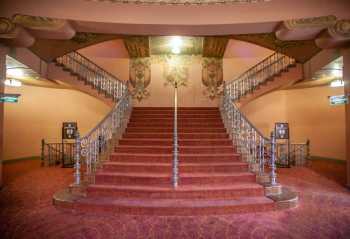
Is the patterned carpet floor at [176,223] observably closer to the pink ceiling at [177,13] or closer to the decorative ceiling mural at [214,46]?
the pink ceiling at [177,13]

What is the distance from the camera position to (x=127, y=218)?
4.14 metres

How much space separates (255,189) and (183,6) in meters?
4.25

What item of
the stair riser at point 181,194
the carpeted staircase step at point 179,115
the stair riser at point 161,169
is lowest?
the stair riser at point 181,194

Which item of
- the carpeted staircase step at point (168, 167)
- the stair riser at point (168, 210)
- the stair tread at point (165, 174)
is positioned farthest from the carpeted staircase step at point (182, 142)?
the stair riser at point (168, 210)

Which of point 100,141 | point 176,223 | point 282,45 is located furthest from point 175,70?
point 176,223

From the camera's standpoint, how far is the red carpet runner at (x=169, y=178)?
443 centimetres

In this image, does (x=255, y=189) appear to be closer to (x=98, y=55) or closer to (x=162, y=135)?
(x=162, y=135)

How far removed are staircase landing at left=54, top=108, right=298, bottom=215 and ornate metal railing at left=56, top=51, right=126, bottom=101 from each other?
308 centimetres

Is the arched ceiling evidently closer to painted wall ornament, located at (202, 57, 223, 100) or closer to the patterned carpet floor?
the patterned carpet floor

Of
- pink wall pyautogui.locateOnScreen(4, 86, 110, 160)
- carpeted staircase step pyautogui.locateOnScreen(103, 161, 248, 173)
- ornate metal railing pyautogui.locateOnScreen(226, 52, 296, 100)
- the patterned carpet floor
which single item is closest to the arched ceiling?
carpeted staircase step pyautogui.locateOnScreen(103, 161, 248, 173)

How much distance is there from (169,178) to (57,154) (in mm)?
7395

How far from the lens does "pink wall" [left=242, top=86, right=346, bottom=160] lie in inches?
417

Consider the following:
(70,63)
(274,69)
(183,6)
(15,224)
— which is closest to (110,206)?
(15,224)

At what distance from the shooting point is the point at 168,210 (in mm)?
4328
